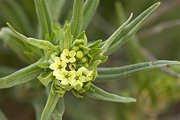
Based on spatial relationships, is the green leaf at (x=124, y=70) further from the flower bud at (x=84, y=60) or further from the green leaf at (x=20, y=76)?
the green leaf at (x=20, y=76)

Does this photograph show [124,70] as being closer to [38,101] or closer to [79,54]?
[79,54]

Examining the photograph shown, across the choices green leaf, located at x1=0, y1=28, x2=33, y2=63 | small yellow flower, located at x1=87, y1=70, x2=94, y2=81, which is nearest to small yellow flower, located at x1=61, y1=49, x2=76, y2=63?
small yellow flower, located at x1=87, y1=70, x2=94, y2=81

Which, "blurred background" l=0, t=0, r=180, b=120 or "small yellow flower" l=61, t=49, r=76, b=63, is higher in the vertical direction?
"blurred background" l=0, t=0, r=180, b=120

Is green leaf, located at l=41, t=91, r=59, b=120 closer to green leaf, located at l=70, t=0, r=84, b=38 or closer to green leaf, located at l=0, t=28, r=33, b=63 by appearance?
green leaf, located at l=70, t=0, r=84, b=38

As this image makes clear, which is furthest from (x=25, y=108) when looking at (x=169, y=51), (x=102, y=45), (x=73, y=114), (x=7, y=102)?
(x=169, y=51)

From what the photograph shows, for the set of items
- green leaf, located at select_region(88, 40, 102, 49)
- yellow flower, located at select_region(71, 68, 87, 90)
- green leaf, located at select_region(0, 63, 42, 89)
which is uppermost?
green leaf, located at select_region(88, 40, 102, 49)

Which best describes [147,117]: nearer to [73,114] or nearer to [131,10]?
[73,114]

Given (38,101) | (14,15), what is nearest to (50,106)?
(38,101)

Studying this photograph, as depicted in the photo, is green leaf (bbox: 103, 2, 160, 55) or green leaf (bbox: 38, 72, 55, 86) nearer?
green leaf (bbox: 38, 72, 55, 86)
